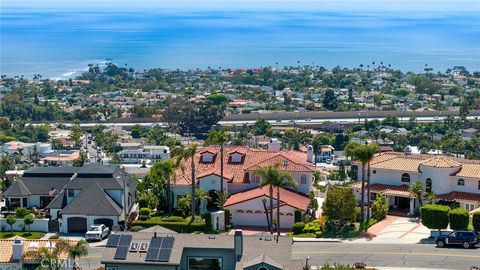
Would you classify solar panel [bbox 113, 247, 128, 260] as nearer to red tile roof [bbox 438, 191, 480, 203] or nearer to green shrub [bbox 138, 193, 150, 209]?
green shrub [bbox 138, 193, 150, 209]

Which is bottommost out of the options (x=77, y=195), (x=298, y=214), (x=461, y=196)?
(x=298, y=214)

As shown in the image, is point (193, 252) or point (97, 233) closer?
point (193, 252)

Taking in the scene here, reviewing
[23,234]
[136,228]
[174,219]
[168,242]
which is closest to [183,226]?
[174,219]

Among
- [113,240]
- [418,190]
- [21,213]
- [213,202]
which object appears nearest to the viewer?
[113,240]

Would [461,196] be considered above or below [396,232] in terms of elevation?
above

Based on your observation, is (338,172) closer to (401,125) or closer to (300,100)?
(401,125)

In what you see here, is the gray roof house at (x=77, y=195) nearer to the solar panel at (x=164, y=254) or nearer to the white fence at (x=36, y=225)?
the white fence at (x=36, y=225)

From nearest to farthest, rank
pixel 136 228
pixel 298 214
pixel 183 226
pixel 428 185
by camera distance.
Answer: pixel 136 228 < pixel 183 226 < pixel 298 214 < pixel 428 185

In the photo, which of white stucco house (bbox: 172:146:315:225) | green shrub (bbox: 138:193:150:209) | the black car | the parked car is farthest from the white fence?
the black car

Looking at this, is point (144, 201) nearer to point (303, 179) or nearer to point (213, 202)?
point (213, 202)
